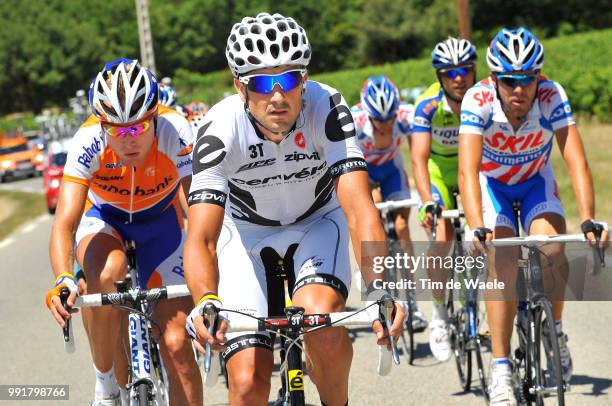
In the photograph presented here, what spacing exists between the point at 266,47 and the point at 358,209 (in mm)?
802

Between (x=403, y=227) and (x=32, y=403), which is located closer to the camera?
(x=32, y=403)

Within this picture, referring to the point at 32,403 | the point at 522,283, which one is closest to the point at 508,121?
the point at 522,283

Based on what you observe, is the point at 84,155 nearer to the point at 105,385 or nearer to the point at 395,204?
the point at 105,385

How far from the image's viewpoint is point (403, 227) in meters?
9.28

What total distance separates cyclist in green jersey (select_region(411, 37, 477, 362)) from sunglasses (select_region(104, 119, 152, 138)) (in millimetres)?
2837

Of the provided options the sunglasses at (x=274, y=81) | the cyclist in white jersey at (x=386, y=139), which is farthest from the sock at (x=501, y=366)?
the cyclist in white jersey at (x=386, y=139)

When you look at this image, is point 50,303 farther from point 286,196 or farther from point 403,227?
point 403,227

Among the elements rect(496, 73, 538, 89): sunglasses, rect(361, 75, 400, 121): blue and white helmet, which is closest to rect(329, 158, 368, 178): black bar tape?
rect(496, 73, 538, 89): sunglasses

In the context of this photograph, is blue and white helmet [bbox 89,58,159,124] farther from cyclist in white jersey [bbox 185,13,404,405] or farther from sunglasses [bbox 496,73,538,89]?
sunglasses [bbox 496,73,538,89]

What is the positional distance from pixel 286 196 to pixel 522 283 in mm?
1736

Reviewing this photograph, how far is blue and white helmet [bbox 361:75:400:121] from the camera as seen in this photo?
29.1 feet

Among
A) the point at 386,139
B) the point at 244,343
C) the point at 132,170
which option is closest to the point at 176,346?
the point at 132,170

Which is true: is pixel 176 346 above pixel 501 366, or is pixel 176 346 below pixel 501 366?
above

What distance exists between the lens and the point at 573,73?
27.0 meters
